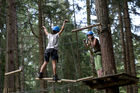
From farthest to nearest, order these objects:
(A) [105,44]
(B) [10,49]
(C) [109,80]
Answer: (B) [10,49] < (A) [105,44] < (C) [109,80]

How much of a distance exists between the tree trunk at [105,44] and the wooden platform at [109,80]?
0.22 meters

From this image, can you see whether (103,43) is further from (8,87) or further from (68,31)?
(68,31)

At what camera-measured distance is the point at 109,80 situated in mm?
4871

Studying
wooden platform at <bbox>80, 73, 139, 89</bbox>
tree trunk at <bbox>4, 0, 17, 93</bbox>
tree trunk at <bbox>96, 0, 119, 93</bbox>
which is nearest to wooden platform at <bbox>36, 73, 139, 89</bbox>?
wooden platform at <bbox>80, 73, 139, 89</bbox>

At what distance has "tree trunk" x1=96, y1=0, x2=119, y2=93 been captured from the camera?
17.3 feet

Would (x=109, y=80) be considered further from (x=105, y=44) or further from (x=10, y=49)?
(x=10, y=49)

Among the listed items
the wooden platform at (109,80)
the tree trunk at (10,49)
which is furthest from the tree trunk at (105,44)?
the tree trunk at (10,49)

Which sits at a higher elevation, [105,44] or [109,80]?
[105,44]

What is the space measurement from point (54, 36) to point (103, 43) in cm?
130

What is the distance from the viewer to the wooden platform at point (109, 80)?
4.75m

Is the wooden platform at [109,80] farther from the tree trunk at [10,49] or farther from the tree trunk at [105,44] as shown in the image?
the tree trunk at [10,49]

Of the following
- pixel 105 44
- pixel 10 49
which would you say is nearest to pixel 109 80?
pixel 105 44

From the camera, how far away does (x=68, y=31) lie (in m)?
17.1

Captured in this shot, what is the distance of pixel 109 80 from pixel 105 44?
0.98m
